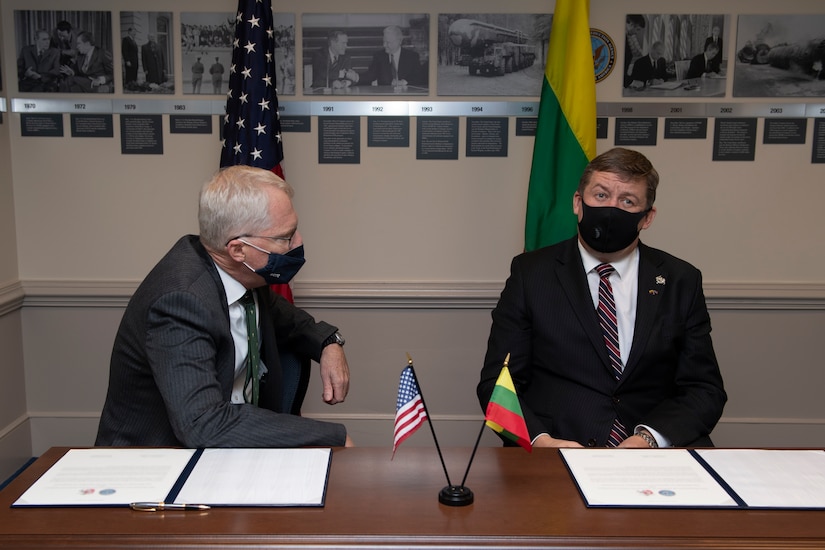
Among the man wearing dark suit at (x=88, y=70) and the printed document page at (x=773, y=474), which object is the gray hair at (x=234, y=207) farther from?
the man wearing dark suit at (x=88, y=70)

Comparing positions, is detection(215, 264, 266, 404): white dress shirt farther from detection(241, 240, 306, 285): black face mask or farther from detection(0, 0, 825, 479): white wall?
detection(0, 0, 825, 479): white wall

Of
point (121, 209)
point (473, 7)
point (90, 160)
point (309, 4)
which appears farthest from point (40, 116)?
point (473, 7)

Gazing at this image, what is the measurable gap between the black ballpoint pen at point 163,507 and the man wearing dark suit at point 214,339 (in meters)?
0.29

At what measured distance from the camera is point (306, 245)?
379cm

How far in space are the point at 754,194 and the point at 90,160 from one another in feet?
11.6

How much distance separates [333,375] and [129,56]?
2357 millimetres

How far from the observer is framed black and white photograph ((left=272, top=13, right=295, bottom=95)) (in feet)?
11.8

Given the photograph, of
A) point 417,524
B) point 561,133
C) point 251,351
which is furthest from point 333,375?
point 561,133

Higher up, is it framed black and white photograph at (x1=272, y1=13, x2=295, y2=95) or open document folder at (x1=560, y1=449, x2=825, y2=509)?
framed black and white photograph at (x1=272, y1=13, x2=295, y2=95)

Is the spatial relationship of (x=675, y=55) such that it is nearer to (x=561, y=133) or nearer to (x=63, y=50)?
(x=561, y=133)

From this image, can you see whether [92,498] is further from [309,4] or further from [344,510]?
[309,4]

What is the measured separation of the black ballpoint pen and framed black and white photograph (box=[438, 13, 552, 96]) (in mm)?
2775

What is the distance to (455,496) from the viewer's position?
4.58ft

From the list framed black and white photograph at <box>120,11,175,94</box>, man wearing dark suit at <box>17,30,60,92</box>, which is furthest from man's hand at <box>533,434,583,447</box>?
man wearing dark suit at <box>17,30,60,92</box>
